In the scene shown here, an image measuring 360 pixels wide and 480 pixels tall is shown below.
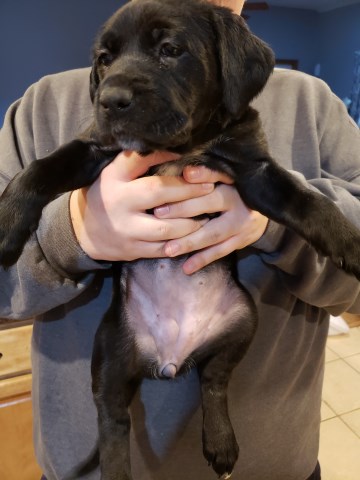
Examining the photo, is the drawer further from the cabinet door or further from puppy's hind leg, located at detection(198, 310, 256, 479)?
puppy's hind leg, located at detection(198, 310, 256, 479)

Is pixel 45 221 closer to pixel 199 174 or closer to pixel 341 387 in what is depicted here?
pixel 199 174

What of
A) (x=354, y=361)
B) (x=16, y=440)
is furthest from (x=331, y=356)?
(x=16, y=440)

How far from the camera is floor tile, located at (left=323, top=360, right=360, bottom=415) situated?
95.3 inches

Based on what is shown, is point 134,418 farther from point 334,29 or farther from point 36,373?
point 334,29

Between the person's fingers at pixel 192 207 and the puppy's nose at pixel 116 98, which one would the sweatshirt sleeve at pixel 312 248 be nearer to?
the person's fingers at pixel 192 207

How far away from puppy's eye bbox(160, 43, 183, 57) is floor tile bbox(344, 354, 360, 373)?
7.81ft

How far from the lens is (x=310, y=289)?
953mm

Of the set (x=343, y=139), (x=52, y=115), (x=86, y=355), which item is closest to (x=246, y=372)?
(x=86, y=355)

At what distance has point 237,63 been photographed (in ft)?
2.92

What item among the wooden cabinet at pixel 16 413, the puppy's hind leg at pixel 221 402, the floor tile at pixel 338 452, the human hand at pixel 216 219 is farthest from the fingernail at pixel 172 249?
the floor tile at pixel 338 452

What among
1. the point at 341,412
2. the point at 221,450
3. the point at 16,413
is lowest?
the point at 341,412

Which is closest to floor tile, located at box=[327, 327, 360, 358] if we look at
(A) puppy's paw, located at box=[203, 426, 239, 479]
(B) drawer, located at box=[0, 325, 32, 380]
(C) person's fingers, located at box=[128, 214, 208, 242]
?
(B) drawer, located at box=[0, 325, 32, 380]

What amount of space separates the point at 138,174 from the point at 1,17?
2358mm

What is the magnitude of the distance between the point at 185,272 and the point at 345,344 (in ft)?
7.62
